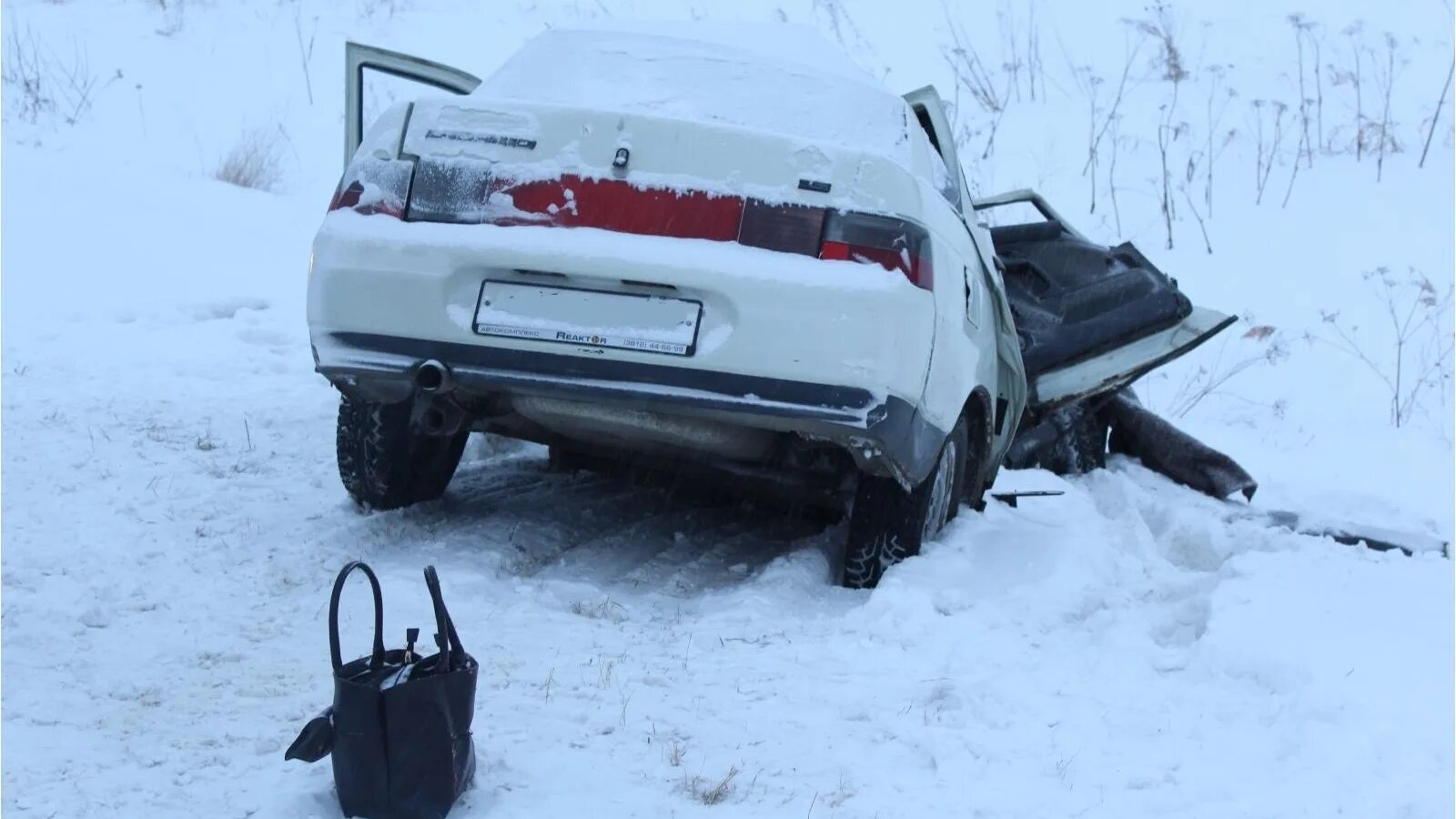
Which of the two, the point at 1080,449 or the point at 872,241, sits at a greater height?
the point at 872,241

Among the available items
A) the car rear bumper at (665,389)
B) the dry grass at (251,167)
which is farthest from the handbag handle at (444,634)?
the dry grass at (251,167)

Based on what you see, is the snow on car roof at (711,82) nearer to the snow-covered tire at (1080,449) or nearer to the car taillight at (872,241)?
the car taillight at (872,241)

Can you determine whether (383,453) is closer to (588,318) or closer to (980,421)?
(588,318)

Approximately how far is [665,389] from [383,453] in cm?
120

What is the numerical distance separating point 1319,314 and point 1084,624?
676cm

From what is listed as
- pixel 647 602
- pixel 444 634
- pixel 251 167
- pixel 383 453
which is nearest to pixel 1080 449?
pixel 647 602

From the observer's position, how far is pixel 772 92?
4418 mm

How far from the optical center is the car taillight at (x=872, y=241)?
12.1ft

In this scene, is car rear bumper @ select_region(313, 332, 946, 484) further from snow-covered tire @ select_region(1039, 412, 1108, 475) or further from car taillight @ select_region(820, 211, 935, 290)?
snow-covered tire @ select_region(1039, 412, 1108, 475)

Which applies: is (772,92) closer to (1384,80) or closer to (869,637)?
(869,637)

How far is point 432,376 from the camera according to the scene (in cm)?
379

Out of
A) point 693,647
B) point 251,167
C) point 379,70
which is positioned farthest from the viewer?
point 251,167

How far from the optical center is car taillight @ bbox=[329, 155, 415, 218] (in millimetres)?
3865

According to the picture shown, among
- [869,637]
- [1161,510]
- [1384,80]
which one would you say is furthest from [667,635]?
[1384,80]
